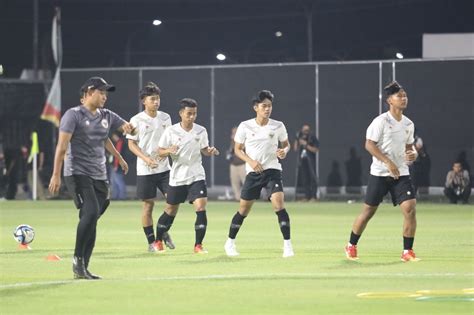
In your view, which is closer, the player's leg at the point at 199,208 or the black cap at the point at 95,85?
the black cap at the point at 95,85

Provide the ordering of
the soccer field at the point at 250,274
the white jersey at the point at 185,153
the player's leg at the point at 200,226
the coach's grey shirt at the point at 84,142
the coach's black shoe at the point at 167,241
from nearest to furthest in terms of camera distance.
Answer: the soccer field at the point at 250,274
the coach's grey shirt at the point at 84,142
the player's leg at the point at 200,226
the white jersey at the point at 185,153
the coach's black shoe at the point at 167,241

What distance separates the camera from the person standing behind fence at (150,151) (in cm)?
2128

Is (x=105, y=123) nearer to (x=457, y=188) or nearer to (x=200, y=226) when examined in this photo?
(x=200, y=226)

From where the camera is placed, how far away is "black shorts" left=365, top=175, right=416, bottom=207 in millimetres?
18812

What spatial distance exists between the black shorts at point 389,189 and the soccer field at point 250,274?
83 centimetres

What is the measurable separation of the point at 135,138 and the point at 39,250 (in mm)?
2213

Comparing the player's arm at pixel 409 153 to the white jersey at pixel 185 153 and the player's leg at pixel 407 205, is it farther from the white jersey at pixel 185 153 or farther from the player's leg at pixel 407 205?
the white jersey at pixel 185 153

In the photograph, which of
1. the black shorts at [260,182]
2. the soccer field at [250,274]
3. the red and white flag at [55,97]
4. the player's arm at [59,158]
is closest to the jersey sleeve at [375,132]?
the soccer field at [250,274]

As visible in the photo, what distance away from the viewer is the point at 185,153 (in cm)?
2083

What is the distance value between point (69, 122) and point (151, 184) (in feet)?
16.7

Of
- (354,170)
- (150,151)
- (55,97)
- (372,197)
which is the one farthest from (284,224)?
(55,97)

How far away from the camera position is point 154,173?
2153 centimetres

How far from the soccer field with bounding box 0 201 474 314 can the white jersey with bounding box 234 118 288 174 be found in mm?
1346

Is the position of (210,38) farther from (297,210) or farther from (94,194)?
(94,194)
